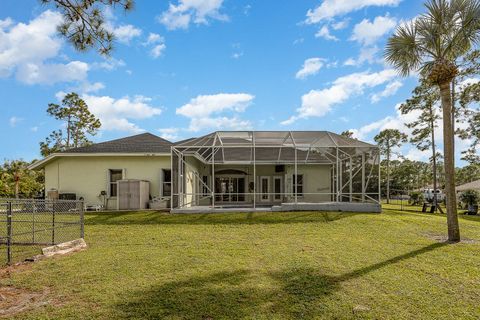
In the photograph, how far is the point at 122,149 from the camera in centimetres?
1870

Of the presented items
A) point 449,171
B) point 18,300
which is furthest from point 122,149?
point 449,171

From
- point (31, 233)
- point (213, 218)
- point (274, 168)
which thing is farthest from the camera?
point (274, 168)

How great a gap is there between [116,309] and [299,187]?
63.1 ft

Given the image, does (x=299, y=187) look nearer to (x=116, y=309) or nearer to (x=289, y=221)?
(x=289, y=221)

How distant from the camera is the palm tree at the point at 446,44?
9.70m

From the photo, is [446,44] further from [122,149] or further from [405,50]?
[122,149]

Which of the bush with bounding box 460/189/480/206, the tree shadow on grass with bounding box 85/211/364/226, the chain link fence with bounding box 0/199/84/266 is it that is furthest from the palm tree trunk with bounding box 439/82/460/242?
the bush with bounding box 460/189/480/206

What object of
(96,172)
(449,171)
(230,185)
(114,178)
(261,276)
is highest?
(96,172)

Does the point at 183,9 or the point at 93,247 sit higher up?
the point at 183,9

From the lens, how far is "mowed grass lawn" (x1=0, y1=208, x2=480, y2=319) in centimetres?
467

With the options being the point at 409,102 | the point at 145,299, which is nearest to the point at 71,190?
the point at 145,299

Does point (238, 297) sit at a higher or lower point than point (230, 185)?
lower

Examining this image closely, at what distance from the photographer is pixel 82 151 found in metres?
18.5

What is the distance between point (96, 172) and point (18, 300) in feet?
47.0
